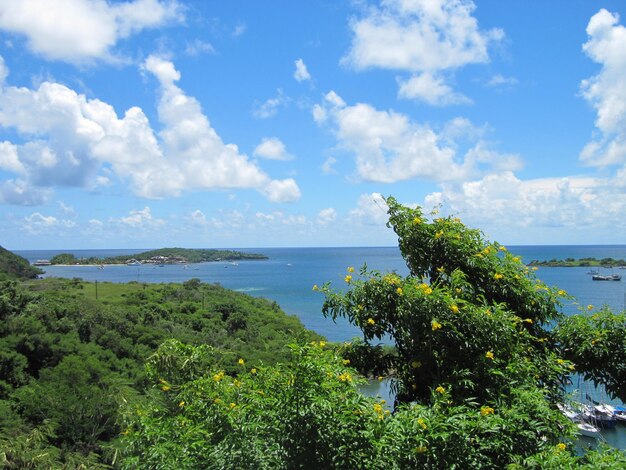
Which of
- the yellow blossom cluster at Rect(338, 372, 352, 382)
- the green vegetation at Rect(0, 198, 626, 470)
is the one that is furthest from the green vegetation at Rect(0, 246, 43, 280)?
the yellow blossom cluster at Rect(338, 372, 352, 382)

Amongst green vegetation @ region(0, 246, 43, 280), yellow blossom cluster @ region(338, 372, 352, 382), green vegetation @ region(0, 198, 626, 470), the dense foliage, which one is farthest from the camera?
green vegetation @ region(0, 246, 43, 280)

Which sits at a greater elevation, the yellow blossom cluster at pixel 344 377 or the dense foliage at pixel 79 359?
the yellow blossom cluster at pixel 344 377

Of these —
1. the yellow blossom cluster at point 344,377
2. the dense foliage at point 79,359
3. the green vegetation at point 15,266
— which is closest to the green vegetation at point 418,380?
the yellow blossom cluster at point 344,377

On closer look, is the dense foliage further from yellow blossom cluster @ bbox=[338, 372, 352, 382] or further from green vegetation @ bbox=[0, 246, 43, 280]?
green vegetation @ bbox=[0, 246, 43, 280]

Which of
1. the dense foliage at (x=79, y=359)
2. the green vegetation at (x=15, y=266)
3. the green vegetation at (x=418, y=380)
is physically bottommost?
the dense foliage at (x=79, y=359)

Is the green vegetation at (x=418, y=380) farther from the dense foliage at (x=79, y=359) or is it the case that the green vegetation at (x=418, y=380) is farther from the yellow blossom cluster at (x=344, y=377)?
the dense foliage at (x=79, y=359)

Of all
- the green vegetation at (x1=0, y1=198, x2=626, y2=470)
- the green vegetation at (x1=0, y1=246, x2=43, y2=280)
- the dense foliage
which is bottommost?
the dense foliage

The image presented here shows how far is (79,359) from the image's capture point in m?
25.6

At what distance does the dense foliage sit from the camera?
59.3ft

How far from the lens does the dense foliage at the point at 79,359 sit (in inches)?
711

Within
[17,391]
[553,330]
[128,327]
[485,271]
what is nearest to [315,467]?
[485,271]

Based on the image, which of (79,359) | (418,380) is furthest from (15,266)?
(418,380)

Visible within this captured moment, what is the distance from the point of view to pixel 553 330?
17.9 feet

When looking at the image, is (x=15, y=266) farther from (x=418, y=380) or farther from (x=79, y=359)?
(x=418, y=380)
